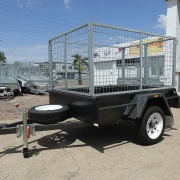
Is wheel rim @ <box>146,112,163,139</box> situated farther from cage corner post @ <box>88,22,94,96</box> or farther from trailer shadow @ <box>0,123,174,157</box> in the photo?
cage corner post @ <box>88,22,94,96</box>

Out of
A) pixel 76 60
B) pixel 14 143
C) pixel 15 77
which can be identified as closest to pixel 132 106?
pixel 76 60

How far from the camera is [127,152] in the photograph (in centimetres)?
386

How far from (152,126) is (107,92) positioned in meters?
1.21

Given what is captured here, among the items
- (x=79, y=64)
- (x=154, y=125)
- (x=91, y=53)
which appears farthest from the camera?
(x=154, y=125)

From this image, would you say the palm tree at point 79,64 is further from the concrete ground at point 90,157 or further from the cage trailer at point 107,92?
the concrete ground at point 90,157

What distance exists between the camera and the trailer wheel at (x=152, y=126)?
4074 mm

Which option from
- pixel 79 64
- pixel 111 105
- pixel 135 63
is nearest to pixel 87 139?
pixel 111 105

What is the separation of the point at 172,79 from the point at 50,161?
135 inches

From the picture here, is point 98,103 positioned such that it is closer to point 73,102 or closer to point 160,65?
point 73,102

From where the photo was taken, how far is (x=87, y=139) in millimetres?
4633

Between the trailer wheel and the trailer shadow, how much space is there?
0.64 feet

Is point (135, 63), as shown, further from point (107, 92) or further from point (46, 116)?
point (46, 116)

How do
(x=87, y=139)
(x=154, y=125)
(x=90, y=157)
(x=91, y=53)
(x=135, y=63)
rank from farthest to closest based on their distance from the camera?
(x=135, y=63) → (x=87, y=139) → (x=154, y=125) → (x=90, y=157) → (x=91, y=53)

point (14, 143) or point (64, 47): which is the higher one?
point (64, 47)
